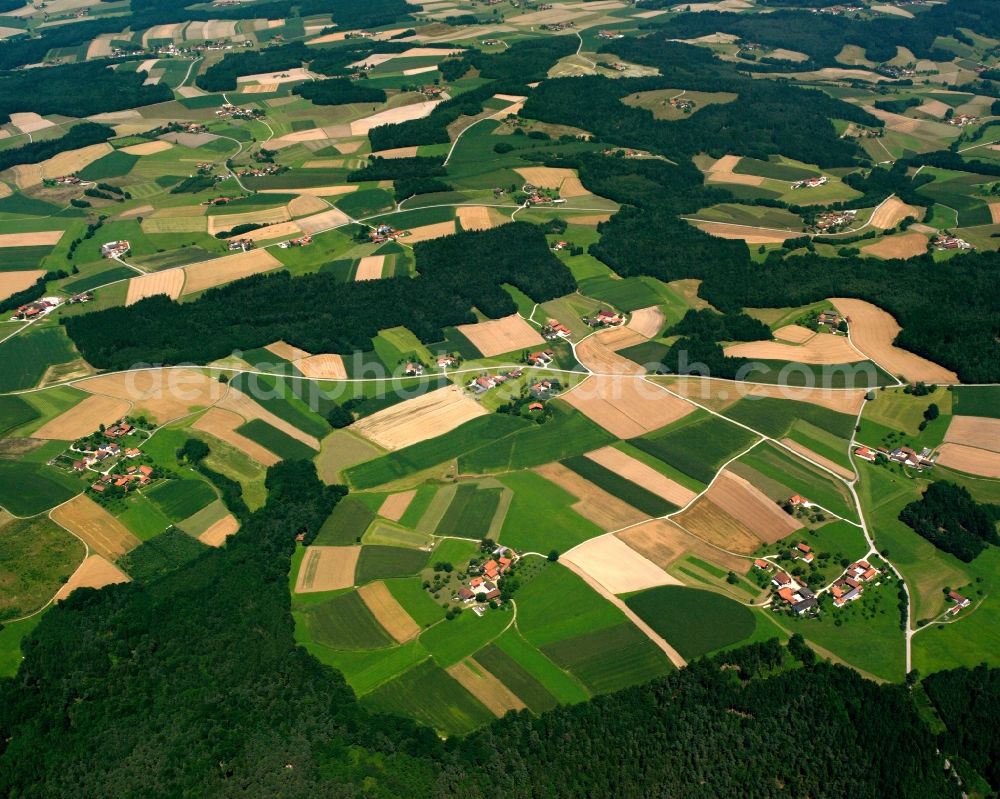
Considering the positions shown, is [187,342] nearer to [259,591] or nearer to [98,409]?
[98,409]

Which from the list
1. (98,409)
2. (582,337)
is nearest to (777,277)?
(582,337)

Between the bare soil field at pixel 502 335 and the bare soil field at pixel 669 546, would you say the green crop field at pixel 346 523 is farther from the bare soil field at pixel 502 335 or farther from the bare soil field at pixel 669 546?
the bare soil field at pixel 502 335

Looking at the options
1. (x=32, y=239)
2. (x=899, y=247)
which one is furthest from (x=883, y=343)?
(x=32, y=239)

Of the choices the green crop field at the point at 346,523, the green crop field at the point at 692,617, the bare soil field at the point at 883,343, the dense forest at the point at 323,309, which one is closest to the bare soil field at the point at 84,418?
the dense forest at the point at 323,309

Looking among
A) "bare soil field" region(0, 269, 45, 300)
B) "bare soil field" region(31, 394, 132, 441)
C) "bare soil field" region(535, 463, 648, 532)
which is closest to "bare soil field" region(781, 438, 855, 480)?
"bare soil field" region(535, 463, 648, 532)

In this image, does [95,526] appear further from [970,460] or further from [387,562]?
[970,460]

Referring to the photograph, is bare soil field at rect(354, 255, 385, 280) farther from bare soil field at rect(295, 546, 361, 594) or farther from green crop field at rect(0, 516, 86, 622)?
green crop field at rect(0, 516, 86, 622)
